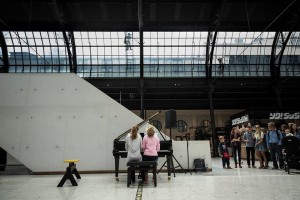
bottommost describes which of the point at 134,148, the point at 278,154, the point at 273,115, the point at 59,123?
the point at 278,154

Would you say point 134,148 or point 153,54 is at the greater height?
point 153,54

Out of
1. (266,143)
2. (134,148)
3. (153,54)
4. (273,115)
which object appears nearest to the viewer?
(134,148)

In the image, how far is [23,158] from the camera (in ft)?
26.2

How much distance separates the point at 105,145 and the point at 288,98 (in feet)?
71.3

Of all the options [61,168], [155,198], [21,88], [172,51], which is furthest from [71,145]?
[172,51]

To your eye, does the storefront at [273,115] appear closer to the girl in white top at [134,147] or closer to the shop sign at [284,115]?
the shop sign at [284,115]

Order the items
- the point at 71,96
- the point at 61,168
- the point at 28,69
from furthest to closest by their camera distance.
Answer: the point at 28,69, the point at 71,96, the point at 61,168

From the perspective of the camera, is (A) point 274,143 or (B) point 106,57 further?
(B) point 106,57

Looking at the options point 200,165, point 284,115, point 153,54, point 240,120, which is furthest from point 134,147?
point 153,54

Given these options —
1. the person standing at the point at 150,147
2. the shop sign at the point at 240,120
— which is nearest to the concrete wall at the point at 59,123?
the person standing at the point at 150,147

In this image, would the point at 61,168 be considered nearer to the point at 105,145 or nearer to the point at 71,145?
the point at 71,145

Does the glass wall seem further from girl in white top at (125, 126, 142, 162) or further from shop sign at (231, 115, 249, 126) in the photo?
girl in white top at (125, 126, 142, 162)

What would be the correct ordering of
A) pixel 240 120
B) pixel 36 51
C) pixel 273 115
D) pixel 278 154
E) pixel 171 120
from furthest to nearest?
pixel 36 51
pixel 240 120
pixel 273 115
pixel 278 154
pixel 171 120

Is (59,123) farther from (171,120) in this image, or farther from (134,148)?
(171,120)
